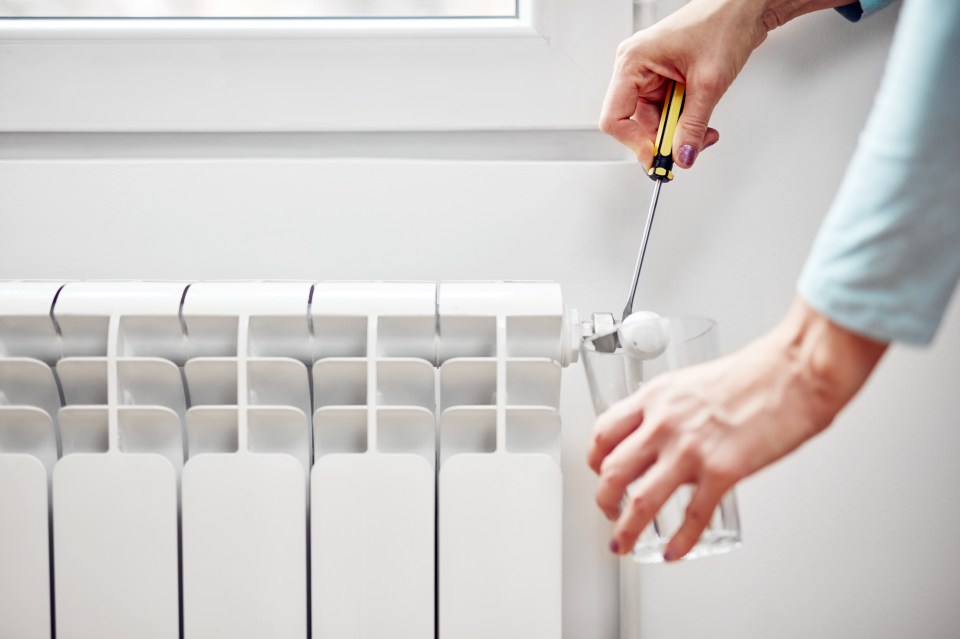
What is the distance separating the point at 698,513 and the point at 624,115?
0.39 metres

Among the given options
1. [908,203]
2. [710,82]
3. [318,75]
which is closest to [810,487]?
[710,82]

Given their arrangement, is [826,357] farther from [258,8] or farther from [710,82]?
[258,8]

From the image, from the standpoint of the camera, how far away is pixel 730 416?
1.29 ft

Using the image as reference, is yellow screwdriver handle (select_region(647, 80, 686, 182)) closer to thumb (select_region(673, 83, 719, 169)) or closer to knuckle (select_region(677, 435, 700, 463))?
thumb (select_region(673, 83, 719, 169))

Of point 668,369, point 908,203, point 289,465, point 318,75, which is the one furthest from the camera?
point 318,75

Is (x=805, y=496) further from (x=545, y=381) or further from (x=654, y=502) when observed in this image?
(x=654, y=502)

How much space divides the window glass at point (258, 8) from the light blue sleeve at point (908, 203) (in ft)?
1.72

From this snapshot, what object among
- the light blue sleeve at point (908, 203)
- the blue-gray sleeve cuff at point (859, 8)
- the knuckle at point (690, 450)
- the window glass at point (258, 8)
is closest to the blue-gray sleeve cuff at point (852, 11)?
the blue-gray sleeve cuff at point (859, 8)

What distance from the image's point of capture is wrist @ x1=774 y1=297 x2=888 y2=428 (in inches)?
14.6

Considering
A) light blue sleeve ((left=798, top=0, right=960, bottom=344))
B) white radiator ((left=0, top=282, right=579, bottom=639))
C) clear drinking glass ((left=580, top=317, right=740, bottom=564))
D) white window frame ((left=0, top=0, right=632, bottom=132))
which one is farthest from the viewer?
white window frame ((left=0, top=0, right=632, bottom=132))

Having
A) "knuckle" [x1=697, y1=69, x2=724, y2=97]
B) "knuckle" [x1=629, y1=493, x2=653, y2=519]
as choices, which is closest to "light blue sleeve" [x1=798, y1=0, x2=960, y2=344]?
"knuckle" [x1=629, y1=493, x2=653, y2=519]

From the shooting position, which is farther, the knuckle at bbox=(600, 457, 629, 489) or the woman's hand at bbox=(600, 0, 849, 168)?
the woman's hand at bbox=(600, 0, 849, 168)

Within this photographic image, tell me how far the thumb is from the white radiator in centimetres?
16

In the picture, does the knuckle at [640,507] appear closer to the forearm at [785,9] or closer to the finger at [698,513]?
the finger at [698,513]
